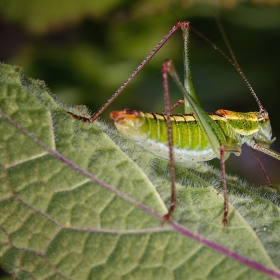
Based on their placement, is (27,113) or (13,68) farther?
(13,68)

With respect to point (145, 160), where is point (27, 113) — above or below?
above

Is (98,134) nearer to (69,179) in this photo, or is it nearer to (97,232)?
(69,179)

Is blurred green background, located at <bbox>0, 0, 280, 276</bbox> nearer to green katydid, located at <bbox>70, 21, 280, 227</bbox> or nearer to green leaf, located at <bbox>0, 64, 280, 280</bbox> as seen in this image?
green katydid, located at <bbox>70, 21, 280, 227</bbox>

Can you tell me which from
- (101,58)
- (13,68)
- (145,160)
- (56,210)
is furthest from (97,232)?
(101,58)

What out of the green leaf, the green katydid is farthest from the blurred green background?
the green leaf

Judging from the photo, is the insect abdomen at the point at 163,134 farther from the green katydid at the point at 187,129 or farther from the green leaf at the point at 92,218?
the green leaf at the point at 92,218

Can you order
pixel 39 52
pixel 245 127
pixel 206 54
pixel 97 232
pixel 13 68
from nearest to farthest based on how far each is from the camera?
pixel 97 232 → pixel 13 68 → pixel 245 127 → pixel 39 52 → pixel 206 54
